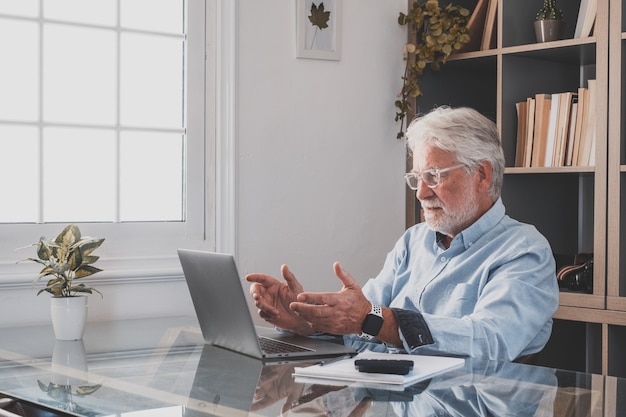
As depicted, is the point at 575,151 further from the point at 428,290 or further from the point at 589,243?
the point at 428,290

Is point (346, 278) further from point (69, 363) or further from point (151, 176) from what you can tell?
point (151, 176)

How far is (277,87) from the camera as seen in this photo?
A: 3.29 m

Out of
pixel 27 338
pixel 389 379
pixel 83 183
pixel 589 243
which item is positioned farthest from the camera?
pixel 589 243

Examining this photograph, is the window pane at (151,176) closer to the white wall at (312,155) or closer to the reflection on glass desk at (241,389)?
the white wall at (312,155)

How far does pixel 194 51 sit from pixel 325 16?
0.54m

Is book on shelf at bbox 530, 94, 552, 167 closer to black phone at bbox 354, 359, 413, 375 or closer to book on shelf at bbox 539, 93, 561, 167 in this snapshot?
book on shelf at bbox 539, 93, 561, 167

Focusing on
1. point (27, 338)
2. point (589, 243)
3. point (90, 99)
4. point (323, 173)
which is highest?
point (90, 99)

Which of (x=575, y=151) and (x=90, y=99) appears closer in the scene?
(x=90, y=99)

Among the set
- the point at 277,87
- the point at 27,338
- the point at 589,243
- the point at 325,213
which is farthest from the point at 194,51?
the point at 589,243

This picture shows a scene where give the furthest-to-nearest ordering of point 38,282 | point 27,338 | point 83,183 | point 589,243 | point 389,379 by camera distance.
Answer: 1. point 589,243
2. point 83,183
3. point 38,282
4. point 27,338
5. point 389,379

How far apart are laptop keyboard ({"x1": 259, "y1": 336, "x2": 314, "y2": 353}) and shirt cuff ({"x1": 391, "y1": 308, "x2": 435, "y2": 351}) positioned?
0.74ft

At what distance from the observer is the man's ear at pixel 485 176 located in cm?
259

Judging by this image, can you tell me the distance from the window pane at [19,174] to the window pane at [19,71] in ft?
0.20

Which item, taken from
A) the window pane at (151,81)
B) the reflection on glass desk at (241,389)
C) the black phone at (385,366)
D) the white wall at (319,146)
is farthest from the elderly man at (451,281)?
the window pane at (151,81)
